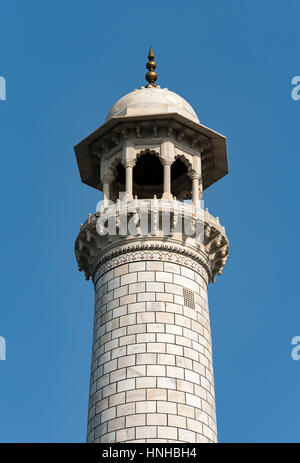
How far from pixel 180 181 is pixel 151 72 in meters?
3.51

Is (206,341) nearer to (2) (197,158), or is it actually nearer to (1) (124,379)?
(1) (124,379)

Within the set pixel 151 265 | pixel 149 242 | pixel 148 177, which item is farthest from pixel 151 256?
pixel 148 177

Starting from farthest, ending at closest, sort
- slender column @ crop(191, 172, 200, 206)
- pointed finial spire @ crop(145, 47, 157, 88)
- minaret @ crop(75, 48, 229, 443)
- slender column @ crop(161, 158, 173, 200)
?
pointed finial spire @ crop(145, 47, 157, 88) < slender column @ crop(191, 172, 200, 206) < slender column @ crop(161, 158, 173, 200) < minaret @ crop(75, 48, 229, 443)

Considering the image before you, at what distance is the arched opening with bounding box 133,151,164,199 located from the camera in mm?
33281

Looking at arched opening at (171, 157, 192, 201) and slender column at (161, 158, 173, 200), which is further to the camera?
arched opening at (171, 157, 192, 201)

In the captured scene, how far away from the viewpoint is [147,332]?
26.8m

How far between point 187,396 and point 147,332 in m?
1.92

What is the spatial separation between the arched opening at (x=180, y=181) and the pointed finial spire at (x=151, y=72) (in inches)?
102

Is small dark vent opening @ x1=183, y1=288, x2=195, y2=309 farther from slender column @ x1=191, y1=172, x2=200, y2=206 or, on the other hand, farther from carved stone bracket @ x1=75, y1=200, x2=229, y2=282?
slender column @ x1=191, y1=172, x2=200, y2=206

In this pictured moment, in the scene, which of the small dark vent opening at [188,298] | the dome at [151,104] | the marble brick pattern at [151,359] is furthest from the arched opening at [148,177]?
the small dark vent opening at [188,298]

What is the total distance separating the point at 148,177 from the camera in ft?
111

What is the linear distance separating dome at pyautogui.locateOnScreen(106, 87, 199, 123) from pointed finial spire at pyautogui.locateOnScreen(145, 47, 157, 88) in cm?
72

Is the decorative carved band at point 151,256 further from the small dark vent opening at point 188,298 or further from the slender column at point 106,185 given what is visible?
the slender column at point 106,185

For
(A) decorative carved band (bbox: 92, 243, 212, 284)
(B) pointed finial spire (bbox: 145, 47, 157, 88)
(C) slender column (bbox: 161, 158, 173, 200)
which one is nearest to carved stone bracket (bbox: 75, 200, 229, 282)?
(A) decorative carved band (bbox: 92, 243, 212, 284)
